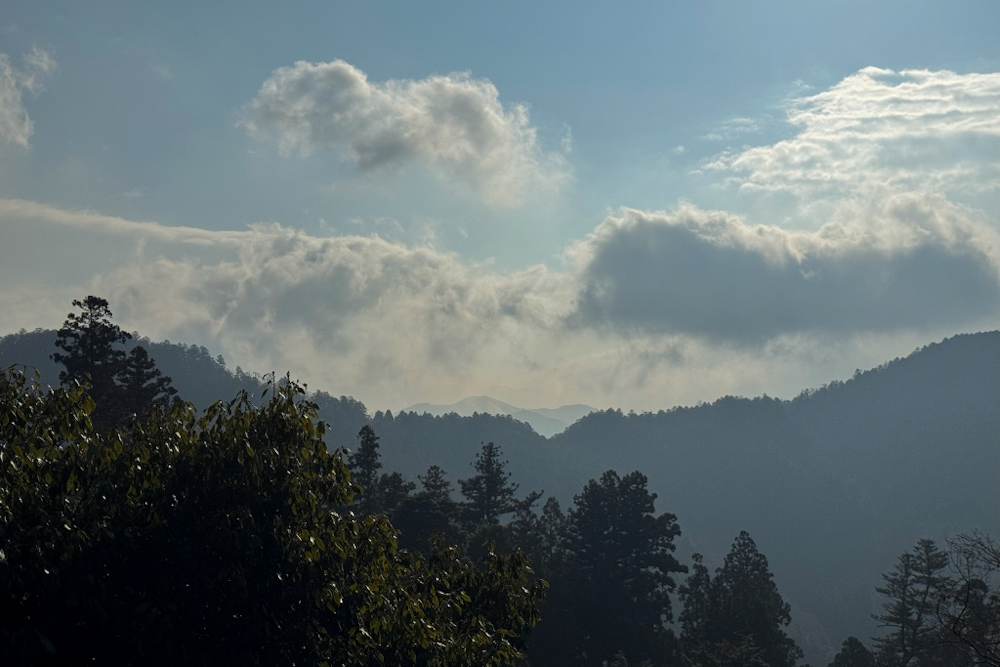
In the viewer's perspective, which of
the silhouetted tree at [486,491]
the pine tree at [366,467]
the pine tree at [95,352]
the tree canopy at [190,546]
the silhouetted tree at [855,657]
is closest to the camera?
the tree canopy at [190,546]

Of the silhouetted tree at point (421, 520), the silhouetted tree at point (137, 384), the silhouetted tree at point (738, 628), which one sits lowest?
the silhouetted tree at point (738, 628)

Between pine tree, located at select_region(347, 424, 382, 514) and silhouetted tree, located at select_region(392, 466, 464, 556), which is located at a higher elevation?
pine tree, located at select_region(347, 424, 382, 514)

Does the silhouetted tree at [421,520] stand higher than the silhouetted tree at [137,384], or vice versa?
the silhouetted tree at [137,384]

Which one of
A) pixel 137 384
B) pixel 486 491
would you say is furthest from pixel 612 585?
pixel 137 384

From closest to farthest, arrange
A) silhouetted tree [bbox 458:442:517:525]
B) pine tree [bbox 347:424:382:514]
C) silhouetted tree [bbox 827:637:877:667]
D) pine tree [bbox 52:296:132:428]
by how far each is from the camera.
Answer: pine tree [bbox 52:296:132:428] < silhouetted tree [bbox 827:637:877:667] < pine tree [bbox 347:424:382:514] < silhouetted tree [bbox 458:442:517:525]

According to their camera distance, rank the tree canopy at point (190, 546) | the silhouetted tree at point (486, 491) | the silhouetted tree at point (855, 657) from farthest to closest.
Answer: the silhouetted tree at point (486, 491)
the silhouetted tree at point (855, 657)
the tree canopy at point (190, 546)

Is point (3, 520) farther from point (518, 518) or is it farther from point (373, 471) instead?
point (518, 518)

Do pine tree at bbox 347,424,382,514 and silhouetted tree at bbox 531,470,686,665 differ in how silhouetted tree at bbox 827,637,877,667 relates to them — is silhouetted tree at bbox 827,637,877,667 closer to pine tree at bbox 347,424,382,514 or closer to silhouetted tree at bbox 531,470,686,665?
silhouetted tree at bbox 531,470,686,665

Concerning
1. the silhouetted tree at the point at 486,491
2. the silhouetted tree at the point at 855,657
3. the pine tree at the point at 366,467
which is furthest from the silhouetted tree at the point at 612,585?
the pine tree at the point at 366,467

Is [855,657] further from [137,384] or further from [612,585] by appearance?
[137,384]

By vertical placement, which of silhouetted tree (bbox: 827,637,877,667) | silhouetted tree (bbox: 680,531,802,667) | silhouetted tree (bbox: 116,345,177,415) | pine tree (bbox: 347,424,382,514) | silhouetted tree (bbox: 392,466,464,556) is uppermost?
silhouetted tree (bbox: 116,345,177,415)

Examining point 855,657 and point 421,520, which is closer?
point 421,520

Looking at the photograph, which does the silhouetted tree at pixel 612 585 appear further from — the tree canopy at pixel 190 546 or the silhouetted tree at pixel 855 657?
the tree canopy at pixel 190 546

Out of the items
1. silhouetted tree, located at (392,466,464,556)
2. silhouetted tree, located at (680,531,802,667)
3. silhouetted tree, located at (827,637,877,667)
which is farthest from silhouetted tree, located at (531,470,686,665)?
silhouetted tree, located at (827,637,877,667)
